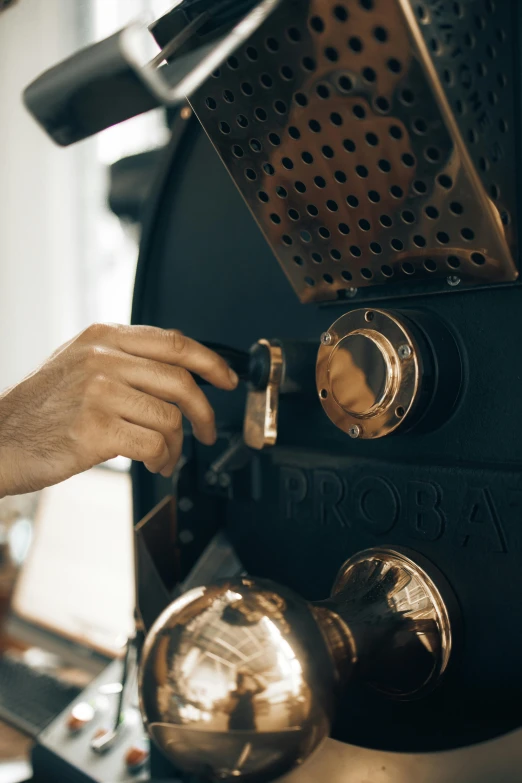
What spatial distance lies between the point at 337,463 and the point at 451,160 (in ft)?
0.82

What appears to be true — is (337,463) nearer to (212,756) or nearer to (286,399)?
(286,399)

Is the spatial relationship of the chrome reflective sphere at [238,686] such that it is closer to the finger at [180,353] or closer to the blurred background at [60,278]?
the finger at [180,353]

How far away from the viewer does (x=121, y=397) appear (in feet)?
1.95

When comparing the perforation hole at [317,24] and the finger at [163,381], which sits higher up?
the perforation hole at [317,24]

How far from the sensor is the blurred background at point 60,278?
1.42 m

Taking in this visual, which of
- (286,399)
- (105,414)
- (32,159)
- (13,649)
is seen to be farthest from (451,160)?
(32,159)

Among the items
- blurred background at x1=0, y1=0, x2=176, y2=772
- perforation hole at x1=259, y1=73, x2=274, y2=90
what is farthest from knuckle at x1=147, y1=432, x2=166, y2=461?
blurred background at x1=0, y1=0, x2=176, y2=772

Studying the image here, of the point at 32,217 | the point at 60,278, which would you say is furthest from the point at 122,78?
the point at 32,217

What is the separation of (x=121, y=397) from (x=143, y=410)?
0.02m

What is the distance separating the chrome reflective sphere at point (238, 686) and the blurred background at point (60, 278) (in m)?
0.83

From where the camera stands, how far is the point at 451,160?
406 mm

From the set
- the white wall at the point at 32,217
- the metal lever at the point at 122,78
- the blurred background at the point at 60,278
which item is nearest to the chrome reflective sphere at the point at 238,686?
the metal lever at the point at 122,78

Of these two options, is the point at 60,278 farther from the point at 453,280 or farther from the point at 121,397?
the point at 453,280

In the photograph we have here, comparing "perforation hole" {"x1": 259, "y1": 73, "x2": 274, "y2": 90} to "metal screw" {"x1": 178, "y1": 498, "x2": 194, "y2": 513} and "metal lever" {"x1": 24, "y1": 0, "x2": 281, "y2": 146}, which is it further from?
"metal screw" {"x1": 178, "y1": 498, "x2": 194, "y2": 513}
